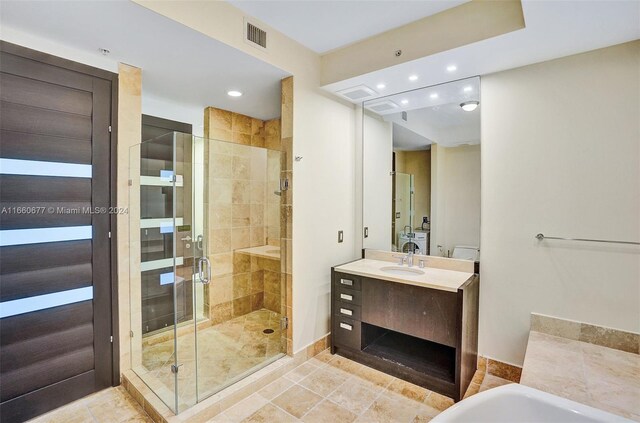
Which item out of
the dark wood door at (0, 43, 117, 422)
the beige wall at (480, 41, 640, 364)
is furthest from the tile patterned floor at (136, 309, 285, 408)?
the beige wall at (480, 41, 640, 364)

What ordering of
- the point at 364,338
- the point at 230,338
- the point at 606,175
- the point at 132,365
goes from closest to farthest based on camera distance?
1. the point at 606,175
2. the point at 132,365
3. the point at 364,338
4. the point at 230,338

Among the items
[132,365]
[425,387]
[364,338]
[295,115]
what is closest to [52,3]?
[295,115]

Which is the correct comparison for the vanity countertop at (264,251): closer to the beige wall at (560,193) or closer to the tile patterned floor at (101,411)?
the tile patterned floor at (101,411)

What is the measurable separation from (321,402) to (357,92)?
272cm

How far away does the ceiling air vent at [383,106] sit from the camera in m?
3.07

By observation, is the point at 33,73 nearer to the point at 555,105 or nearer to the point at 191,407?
the point at 191,407

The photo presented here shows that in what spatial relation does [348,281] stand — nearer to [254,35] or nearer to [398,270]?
[398,270]

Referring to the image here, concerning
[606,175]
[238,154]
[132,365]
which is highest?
[238,154]

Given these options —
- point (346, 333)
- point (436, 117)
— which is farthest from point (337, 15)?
point (346, 333)

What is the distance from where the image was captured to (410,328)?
2.43m

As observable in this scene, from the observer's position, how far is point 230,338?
117 inches

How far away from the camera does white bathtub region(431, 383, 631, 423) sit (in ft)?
4.06

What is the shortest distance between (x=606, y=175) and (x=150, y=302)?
3667mm

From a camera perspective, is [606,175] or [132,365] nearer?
[606,175]
